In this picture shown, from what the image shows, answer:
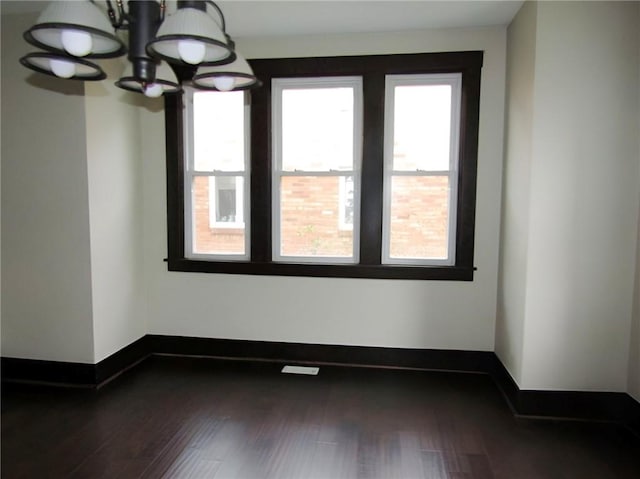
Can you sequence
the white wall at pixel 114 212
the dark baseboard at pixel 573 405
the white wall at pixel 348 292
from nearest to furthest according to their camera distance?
the dark baseboard at pixel 573 405 → the white wall at pixel 114 212 → the white wall at pixel 348 292

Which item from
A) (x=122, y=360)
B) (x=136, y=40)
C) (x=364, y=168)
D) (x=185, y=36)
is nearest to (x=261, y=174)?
(x=364, y=168)

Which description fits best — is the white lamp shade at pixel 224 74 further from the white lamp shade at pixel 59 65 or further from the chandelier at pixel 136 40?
the white lamp shade at pixel 59 65

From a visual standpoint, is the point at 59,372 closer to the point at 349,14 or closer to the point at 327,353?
the point at 327,353

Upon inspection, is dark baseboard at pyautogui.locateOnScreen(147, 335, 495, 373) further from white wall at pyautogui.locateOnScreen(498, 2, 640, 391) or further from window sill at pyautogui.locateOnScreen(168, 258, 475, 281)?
white wall at pyautogui.locateOnScreen(498, 2, 640, 391)

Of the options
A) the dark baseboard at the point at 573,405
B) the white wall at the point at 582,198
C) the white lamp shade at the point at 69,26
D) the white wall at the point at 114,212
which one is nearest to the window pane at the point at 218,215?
the white wall at the point at 114,212

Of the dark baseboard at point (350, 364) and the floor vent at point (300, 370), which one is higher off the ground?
the dark baseboard at point (350, 364)

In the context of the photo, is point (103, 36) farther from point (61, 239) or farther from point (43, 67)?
point (61, 239)

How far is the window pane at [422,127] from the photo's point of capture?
340cm

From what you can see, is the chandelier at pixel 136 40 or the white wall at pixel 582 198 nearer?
the chandelier at pixel 136 40

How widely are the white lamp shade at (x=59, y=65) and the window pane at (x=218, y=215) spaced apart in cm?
190

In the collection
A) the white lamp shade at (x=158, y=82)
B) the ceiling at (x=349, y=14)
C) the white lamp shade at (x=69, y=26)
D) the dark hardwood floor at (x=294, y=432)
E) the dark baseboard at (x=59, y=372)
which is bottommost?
the dark hardwood floor at (x=294, y=432)

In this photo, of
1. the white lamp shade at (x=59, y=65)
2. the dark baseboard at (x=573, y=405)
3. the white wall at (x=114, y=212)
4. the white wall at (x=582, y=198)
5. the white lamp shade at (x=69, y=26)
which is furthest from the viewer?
the white wall at (x=114, y=212)

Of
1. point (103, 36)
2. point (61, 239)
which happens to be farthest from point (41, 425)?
point (103, 36)

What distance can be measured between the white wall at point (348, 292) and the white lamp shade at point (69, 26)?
2112 millimetres
